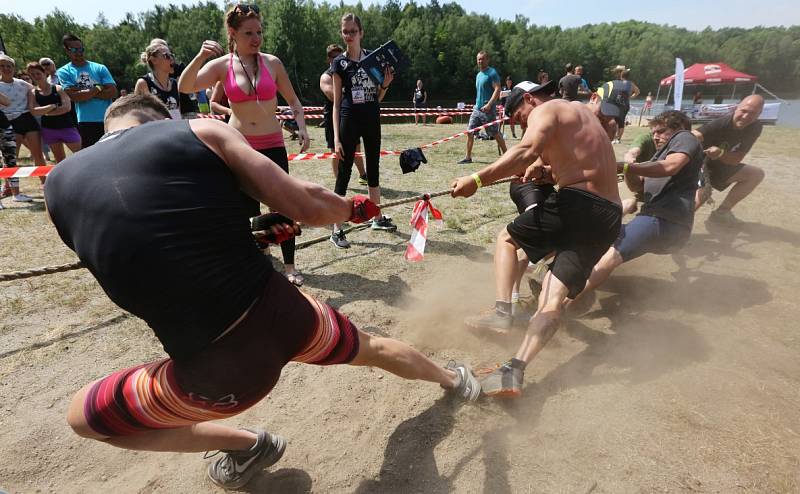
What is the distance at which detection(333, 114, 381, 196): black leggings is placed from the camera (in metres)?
4.66

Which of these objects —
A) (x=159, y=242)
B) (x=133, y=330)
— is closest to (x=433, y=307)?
(x=133, y=330)

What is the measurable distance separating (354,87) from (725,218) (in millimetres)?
5029

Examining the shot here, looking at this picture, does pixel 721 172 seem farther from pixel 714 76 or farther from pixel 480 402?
pixel 714 76

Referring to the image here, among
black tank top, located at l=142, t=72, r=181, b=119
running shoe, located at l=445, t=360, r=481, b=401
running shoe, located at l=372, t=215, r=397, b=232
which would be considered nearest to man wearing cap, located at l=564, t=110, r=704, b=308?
running shoe, located at l=445, t=360, r=481, b=401

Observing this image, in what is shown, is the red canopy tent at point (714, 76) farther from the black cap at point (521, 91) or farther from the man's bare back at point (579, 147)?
the man's bare back at point (579, 147)

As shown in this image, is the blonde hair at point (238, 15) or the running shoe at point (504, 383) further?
the blonde hair at point (238, 15)

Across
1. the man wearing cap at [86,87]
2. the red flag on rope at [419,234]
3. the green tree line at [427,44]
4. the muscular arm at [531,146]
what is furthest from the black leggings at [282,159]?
the green tree line at [427,44]

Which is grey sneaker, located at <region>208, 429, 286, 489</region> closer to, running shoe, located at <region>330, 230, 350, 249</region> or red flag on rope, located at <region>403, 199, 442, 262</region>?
red flag on rope, located at <region>403, 199, 442, 262</region>

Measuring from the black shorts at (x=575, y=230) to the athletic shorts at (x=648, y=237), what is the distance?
0.86 meters

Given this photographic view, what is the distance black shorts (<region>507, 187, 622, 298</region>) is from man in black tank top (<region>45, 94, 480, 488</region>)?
1661 mm

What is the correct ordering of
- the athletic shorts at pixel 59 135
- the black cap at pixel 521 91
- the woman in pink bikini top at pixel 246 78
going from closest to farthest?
the black cap at pixel 521 91
the woman in pink bikini top at pixel 246 78
the athletic shorts at pixel 59 135

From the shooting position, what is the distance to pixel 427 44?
54.0 meters

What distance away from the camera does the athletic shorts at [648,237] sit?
11.7 feet

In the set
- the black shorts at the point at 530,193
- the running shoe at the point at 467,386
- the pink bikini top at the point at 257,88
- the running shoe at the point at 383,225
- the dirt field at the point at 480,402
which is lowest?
the dirt field at the point at 480,402
